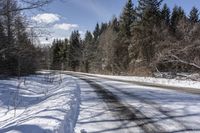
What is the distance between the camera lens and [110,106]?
1073 centimetres

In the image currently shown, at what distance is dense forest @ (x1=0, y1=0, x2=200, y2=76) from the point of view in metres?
11.6

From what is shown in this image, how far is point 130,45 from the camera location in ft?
178

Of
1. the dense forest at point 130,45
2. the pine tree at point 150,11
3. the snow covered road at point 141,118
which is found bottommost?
the snow covered road at point 141,118

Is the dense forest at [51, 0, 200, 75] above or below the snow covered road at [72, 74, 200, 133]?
above

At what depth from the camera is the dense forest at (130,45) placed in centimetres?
1159

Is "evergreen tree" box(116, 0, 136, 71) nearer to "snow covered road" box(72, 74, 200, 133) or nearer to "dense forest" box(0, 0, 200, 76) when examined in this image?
"dense forest" box(0, 0, 200, 76)

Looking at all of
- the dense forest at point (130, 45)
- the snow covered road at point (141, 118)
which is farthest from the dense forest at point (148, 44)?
the snow covered road at point (141, 118)

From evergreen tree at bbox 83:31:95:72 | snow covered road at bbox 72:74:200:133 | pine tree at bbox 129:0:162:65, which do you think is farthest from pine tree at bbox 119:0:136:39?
snow covered road at bbox 72:74:200:133

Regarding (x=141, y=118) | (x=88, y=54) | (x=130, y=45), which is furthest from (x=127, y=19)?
(x=141, y=118)

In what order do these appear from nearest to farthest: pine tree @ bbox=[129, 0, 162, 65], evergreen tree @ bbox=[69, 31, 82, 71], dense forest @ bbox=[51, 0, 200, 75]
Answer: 1. dense forest @ bbox=[51, 0, 200, 75]
2. pine tree @ bbox=[129, 0, 162, 65]
3. evergreen tree @ bbox=[69, 31, 82, 71]

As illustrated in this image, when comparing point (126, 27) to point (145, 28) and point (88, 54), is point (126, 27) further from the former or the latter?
point (88, 54)

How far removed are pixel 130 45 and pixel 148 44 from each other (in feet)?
22.2

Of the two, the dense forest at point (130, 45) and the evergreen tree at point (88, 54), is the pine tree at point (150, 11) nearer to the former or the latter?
the dense forest at point (130, 45)

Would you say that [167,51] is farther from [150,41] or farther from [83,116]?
[83,116]
